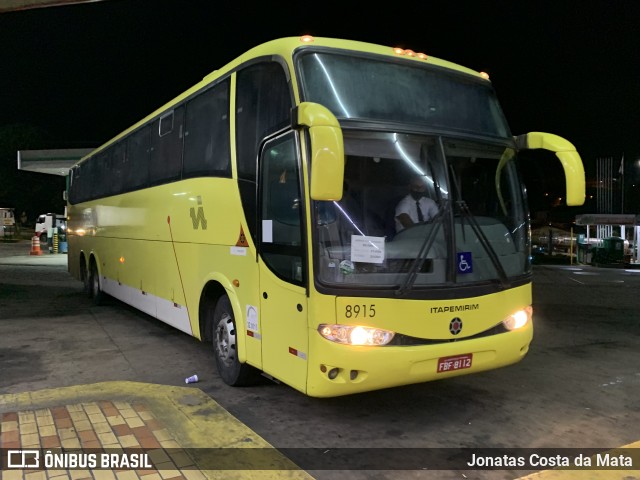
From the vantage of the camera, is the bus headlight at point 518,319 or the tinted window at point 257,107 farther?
the bus headlight at point 518,319

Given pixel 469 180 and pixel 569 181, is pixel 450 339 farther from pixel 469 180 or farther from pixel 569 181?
pixel 569 181

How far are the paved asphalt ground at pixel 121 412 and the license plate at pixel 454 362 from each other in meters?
0.90

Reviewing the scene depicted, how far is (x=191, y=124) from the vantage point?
661 centimetres

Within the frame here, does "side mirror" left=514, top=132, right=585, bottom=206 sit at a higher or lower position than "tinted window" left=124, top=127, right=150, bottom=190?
lower

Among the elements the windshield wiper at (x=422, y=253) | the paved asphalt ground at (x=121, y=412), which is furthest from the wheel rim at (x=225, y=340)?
the windshield wiper at (x=422, y=253)

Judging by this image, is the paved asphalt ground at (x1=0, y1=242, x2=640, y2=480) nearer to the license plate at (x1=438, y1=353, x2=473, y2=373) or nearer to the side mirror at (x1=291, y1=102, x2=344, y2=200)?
the license plate at (x1=438, y1=353, x2=473, y2=373)

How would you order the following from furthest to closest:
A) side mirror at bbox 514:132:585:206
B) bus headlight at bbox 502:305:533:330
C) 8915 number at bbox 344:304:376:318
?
side mirror at bbox 514:132:585:206 < bus headlight at bbox 502:305:533:330 < 8915 number at bbox 344:304:376:318

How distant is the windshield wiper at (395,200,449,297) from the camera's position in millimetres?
4121

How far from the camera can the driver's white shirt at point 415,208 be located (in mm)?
4359

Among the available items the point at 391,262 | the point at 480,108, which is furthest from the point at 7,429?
the point at 480,108

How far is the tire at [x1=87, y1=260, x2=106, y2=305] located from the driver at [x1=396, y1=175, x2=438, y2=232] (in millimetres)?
8703

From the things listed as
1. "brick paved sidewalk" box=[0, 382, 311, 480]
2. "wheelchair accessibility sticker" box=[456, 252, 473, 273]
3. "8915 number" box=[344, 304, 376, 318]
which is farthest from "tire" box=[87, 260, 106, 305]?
"wheelchair accessibility sticker" box=[456, 252, 473, 273]

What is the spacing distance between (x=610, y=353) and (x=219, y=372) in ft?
17.8

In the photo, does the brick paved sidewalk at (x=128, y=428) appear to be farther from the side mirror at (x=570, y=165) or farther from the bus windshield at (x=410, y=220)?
the side mirror at (x=570, y=165)
